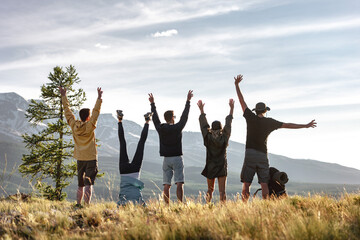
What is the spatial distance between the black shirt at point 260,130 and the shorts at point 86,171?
3.69m

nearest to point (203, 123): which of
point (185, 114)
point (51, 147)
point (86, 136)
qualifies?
point (185, 114)

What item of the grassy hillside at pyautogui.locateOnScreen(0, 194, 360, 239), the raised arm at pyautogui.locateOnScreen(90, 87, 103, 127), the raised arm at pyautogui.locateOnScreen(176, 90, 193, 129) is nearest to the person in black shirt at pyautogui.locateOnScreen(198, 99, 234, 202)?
the raised arm at pyautogui.locateOnScreen(176, 90, 193, 129)

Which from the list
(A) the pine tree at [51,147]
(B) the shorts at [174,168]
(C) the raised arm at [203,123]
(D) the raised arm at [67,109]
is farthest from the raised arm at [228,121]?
(A) the pine tree at [51,147]

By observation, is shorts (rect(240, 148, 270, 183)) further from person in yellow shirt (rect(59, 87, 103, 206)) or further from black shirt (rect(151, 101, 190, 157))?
person in yellow shirt (rect(59, 87, 103, 206))

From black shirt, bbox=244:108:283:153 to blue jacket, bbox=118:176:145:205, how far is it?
2612 millimetres

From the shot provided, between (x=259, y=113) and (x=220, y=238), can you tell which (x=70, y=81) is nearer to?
(x=259, y=113)

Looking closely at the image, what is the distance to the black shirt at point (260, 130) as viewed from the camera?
21.9ft

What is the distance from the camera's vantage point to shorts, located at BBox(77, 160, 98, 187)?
7.20 meters

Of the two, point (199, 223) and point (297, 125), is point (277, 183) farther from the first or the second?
point (199, 223)

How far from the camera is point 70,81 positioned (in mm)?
25094

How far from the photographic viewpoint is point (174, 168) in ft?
23.8

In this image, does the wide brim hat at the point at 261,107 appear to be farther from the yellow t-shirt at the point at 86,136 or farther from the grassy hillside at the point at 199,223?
the yellow t-shirt at the point at 86,136

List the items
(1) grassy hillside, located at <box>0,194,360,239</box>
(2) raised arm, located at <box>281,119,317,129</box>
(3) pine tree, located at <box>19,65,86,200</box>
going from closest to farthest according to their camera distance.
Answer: (1) grassy hillside, located at <box>0,194,360,239</box> < (2) raised arm, located at <box>281,119,317,129</box> < (3) pine tree, located at <box>19,65,86,200</box>

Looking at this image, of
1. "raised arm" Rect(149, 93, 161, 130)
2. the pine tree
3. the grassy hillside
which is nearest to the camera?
the grassy hillside
